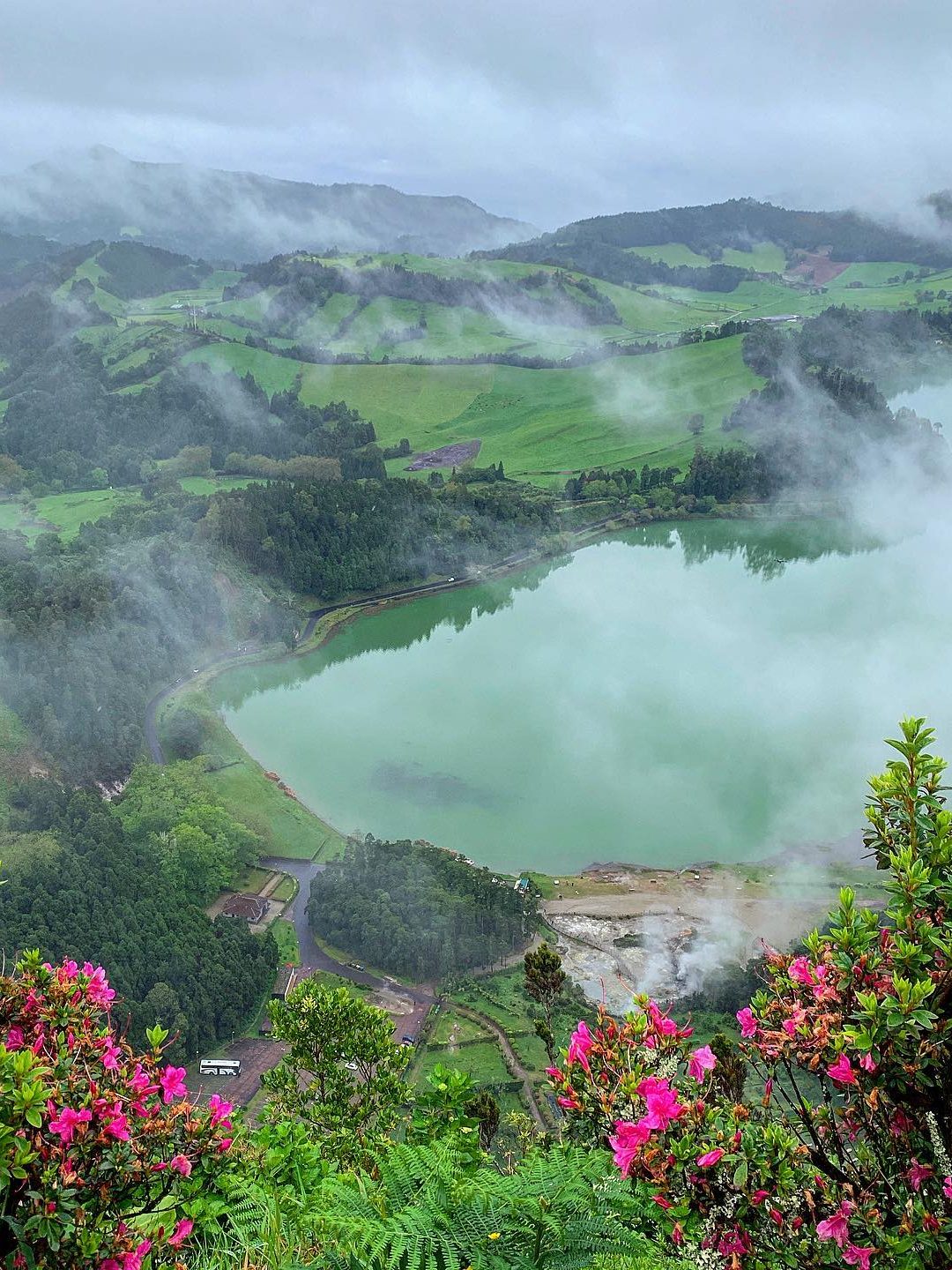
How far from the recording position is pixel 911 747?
3.73m

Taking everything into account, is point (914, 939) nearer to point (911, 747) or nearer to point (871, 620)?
point (911, 747)

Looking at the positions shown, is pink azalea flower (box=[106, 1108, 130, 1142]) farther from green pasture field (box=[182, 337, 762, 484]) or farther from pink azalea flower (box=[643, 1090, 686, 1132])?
green pasture field (box=[182, 337, 762, 484])

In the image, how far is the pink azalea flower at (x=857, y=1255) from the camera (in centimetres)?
340

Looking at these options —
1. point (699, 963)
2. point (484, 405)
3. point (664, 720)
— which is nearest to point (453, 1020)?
point (699, 963)

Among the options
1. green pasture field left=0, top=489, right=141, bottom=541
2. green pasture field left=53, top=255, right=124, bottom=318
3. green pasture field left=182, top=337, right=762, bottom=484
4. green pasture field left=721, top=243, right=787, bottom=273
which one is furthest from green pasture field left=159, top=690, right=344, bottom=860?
green pasture field left=721, top=243, right=787, bottom=273

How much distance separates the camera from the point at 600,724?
126 feet

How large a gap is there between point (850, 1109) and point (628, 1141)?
80 centimetres

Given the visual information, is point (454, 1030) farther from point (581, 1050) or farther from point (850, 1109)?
point (850, 1109)

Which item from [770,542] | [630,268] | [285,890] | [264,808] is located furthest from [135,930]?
[630,268]

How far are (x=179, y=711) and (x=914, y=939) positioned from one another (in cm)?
3966

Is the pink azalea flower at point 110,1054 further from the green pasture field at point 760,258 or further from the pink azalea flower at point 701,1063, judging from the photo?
the green pasture field at point 760,258

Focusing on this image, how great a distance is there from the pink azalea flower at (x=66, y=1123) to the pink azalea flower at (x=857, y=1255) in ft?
9.13

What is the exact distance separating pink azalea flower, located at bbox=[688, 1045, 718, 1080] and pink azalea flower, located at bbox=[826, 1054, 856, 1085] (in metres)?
0.57

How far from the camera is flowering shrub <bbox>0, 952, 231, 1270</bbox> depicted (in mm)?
3672
